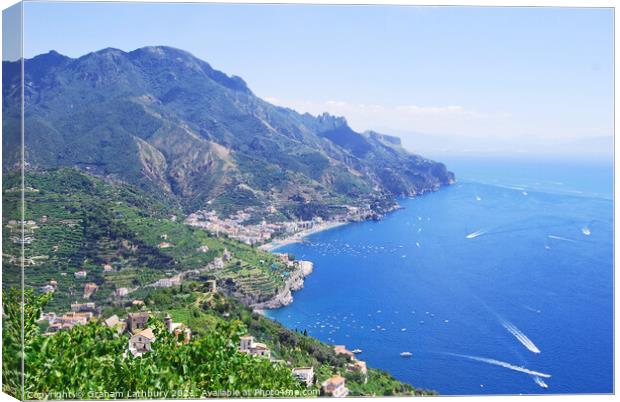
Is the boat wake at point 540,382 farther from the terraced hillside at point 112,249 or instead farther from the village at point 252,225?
the village at point 252,225

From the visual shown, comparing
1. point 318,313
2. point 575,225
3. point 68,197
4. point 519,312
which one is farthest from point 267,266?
point 575,225

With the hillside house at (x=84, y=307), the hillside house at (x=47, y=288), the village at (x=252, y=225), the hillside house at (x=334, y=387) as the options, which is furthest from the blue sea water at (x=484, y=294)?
the hillside house at (x=47, y=288)

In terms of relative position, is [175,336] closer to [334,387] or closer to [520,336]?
[334,387]

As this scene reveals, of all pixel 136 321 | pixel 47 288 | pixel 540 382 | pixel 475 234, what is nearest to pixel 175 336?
pixel 136 321

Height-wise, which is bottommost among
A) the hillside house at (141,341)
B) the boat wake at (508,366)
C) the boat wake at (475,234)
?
the boat wake at (508,366)

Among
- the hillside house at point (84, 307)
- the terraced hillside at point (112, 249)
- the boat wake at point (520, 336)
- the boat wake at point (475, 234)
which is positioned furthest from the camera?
the boat wake at point (475, 234)

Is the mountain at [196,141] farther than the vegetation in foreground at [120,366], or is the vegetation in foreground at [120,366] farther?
the mountain at [196,141]
